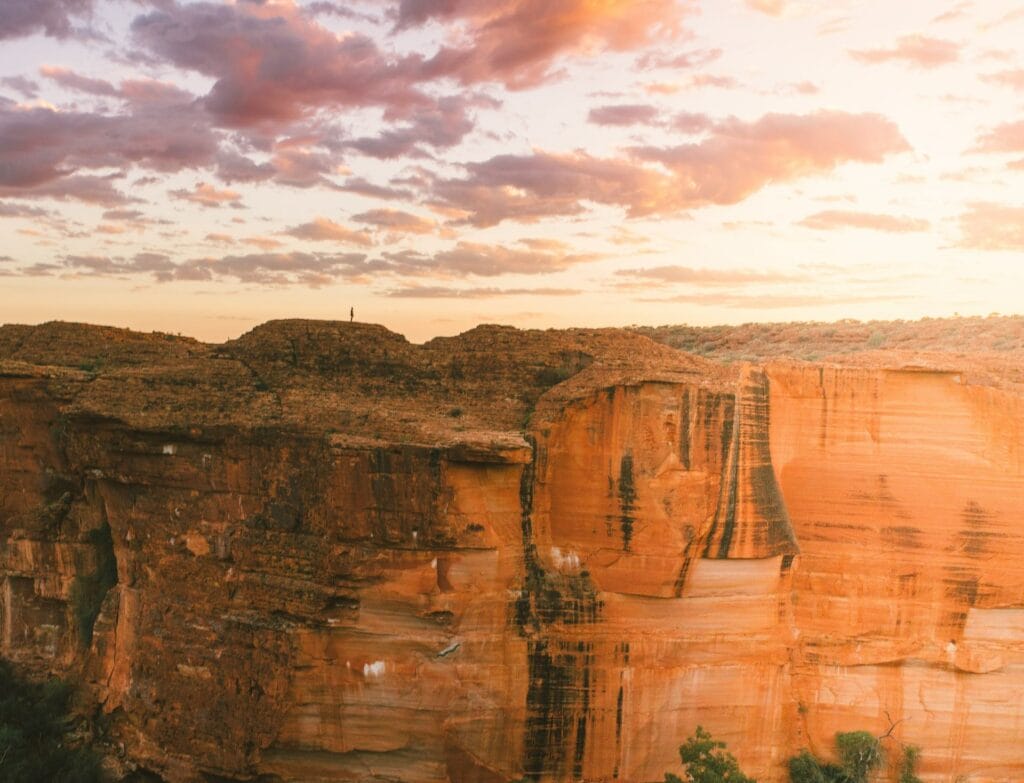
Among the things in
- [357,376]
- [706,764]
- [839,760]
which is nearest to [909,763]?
[839,760]

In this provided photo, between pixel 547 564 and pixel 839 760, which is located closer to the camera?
pixel 547 564

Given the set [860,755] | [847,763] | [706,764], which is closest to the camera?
[706,764]

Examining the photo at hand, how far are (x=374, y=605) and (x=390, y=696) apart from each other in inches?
65.6

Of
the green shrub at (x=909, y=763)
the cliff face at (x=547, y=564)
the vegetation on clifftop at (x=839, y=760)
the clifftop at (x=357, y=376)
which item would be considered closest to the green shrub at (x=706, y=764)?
the vegetation on clifftop at (x=839, y=760)

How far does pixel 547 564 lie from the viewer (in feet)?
53.3

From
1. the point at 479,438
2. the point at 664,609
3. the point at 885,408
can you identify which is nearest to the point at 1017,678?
the point at 885,408

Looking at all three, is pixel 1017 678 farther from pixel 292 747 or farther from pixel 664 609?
pixel 292 747

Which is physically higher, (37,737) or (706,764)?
(706,764)

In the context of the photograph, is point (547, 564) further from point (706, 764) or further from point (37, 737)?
point (37, 737)

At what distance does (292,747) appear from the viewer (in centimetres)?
1614

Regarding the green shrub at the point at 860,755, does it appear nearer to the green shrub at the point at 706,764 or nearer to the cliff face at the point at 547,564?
the cliff face at the point at 547,564

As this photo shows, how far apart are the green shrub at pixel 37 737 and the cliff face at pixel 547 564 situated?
0.90 m

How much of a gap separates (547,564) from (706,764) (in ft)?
14.1

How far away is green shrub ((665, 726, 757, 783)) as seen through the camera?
49.3 ft
